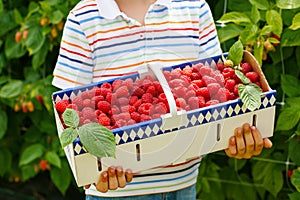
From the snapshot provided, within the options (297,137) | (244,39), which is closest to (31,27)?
A: (244,39)

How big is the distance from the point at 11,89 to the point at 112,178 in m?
1.05

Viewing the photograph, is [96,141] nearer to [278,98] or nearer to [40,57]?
[278,98]

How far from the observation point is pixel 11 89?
217 centimetres

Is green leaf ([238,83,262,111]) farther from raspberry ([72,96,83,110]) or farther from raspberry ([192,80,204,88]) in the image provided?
raspberry ([72,96,83,110])

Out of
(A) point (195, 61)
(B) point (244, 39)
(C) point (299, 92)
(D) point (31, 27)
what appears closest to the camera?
(A) point (195, 61)

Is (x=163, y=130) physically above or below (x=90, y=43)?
below

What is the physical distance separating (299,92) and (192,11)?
0.56 meters

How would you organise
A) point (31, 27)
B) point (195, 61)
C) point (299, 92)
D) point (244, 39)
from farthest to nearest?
point (31, 27)
point (299, 92)
point (244, 39)
point (195, 61)

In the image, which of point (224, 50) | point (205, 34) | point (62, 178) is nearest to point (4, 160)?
point (62, 178)

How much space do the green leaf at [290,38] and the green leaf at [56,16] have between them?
26.2 inches

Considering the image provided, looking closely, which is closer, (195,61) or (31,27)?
(195,61)

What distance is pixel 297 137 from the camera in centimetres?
185

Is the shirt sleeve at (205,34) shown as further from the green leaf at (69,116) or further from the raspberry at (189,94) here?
the green leaf at (69,116)

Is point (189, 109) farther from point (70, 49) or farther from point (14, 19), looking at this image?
point (14, 19)
